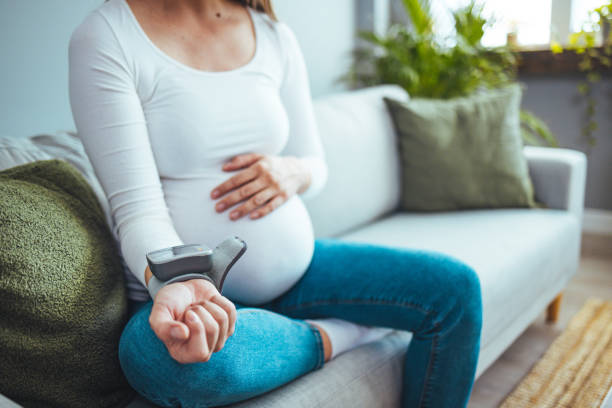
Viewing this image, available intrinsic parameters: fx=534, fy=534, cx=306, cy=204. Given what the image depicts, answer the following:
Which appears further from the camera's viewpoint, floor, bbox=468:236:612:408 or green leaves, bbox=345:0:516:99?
green leaves, bbox=345:0:516:99

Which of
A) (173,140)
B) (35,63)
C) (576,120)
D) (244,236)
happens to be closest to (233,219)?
(244,236)

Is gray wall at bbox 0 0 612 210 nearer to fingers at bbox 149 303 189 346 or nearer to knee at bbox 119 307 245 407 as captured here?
knee at bbox 119 307 245 407

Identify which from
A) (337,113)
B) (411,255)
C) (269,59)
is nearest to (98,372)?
(411,255)

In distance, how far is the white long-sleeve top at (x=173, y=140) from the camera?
86 cm

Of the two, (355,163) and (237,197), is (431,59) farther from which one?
(237,197)

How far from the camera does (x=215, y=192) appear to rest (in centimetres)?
97

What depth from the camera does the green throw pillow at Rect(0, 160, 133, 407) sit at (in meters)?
0.71

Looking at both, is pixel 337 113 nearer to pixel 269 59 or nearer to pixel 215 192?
pixel 269 59

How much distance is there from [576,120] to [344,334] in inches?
90.9

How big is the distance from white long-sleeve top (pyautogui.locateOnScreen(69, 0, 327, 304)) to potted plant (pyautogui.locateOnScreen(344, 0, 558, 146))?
140cm

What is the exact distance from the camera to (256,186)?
985 mm

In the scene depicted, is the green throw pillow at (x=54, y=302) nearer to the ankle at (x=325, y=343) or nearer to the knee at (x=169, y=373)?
the knee at (x=169, y=373)

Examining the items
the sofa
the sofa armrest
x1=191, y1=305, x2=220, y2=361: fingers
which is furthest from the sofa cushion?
x1=191, y1=305, x2=220, y2=361: fingers

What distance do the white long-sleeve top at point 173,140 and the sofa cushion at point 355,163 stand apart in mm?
546
